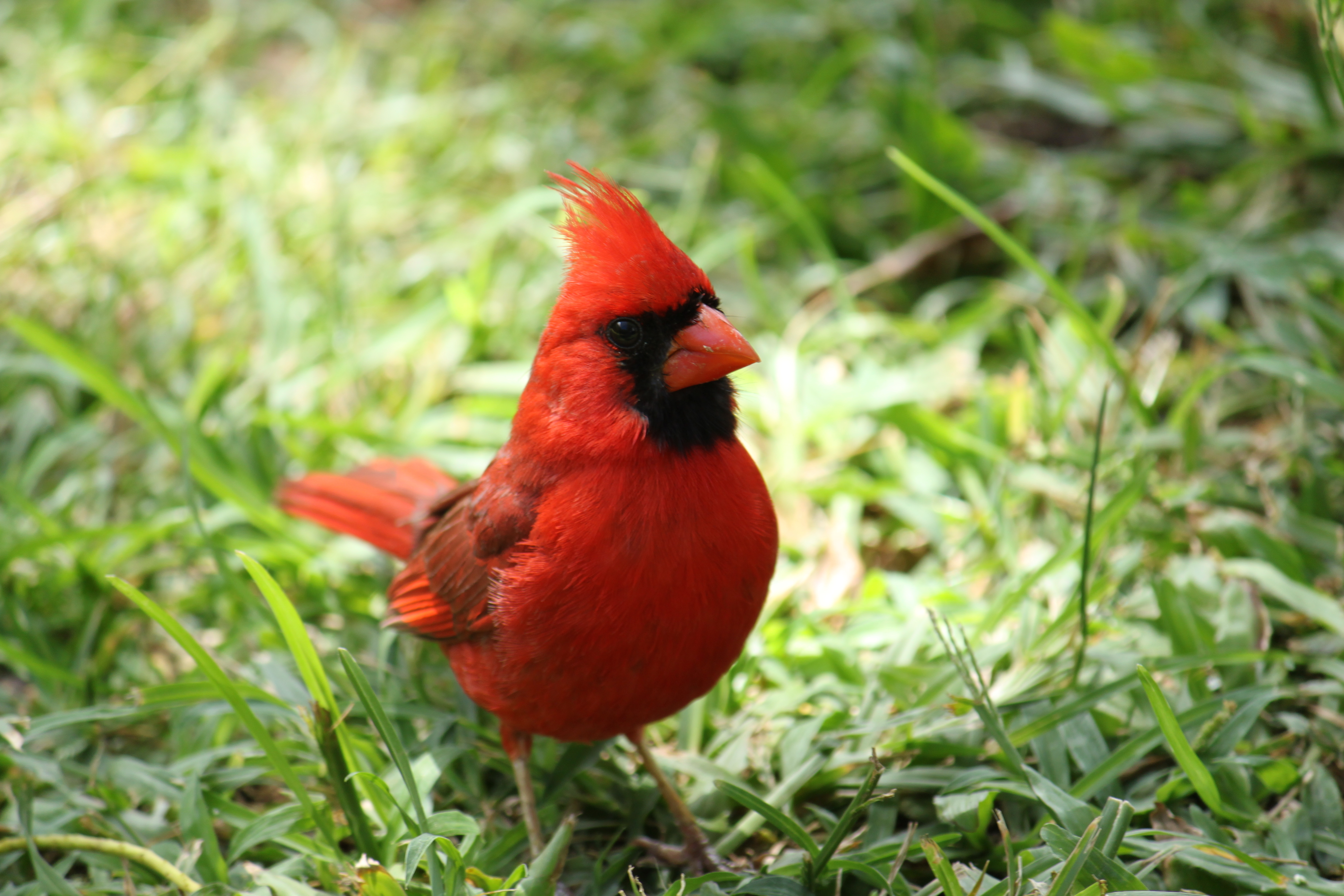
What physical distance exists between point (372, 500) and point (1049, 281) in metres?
1.84

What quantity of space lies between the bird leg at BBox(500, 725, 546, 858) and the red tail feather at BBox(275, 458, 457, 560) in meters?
0.63

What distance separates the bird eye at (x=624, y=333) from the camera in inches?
86.8

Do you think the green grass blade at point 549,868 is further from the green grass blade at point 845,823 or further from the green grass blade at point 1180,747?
the green grass blade at point 1180,747

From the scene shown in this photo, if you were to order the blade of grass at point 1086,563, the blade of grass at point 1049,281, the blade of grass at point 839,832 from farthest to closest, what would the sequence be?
1. the blade of grass at point 1049,281
2. the blade of grass at point 1086,563
3. the blade of grass at point 839,832

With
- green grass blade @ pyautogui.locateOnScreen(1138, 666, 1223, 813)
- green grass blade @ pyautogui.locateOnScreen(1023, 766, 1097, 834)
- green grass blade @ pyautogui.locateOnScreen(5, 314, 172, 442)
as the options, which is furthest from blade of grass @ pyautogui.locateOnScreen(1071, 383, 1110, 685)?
green grass blade @ pyautogui.locateOnScreen(5, 314, 172, 442)

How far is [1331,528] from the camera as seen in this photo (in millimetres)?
2688

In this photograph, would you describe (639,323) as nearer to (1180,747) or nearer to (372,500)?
(372,500)

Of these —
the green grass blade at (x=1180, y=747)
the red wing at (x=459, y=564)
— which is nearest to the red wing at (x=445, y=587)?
the red wing at (x=459, y=564)

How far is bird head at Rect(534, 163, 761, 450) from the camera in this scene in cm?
218

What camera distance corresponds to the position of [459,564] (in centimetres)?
248

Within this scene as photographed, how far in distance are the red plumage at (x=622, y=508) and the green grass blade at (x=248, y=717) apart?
0.42m

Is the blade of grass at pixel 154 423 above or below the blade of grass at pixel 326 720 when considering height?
above

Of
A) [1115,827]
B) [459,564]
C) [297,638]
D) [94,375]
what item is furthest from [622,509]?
[94,375]

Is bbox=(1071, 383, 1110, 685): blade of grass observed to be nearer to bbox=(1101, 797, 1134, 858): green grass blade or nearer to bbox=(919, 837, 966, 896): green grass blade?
bbox=(1101, 797, 1134, 858): green grass blade
